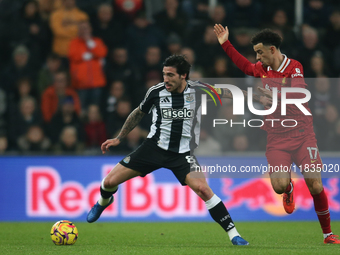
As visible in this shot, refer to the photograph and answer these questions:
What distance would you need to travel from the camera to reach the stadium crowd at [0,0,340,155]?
10.3 metres

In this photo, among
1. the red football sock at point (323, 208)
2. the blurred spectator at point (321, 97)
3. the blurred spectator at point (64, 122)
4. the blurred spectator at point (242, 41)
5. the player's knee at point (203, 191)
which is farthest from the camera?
the blurred spectator at point (242, 41)

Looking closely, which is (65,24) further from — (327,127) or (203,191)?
(203,191)

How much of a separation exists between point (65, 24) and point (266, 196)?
5247 mm

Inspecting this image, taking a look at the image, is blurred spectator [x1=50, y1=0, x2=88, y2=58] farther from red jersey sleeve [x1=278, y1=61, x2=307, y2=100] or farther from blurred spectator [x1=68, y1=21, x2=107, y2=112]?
red jersey sleeve [x1=278, y1=61, x2=307, y2=100]

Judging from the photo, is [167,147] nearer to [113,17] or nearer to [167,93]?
[167,93]

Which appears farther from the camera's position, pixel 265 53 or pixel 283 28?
pixel 283 28

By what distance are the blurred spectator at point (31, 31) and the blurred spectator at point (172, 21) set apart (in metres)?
2.36

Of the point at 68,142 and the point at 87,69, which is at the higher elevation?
the point at 87,69

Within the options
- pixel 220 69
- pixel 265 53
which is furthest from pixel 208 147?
pixel 265 53

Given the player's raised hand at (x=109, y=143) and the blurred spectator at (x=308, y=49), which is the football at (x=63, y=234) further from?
the blurred spectator at (x=308, y=49)

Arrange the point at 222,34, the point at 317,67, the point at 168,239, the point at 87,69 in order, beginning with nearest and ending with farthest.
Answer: the point at 222,34, the point at 168,239, the point at 317,67, the point at 87,69

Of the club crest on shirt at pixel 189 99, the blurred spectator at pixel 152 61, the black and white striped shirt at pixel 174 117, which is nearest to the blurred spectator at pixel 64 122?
the blurred spectator at pixel 152 61

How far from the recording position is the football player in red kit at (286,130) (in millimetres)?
6449

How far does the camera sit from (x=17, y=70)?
36.3 ft
